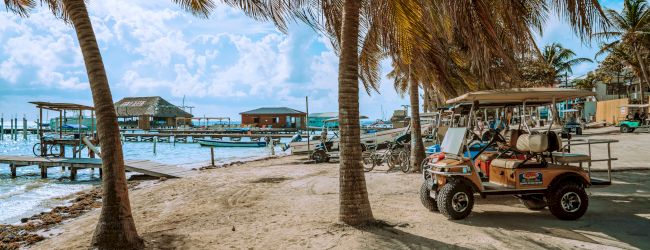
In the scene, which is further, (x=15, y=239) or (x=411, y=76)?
(x=411, y=76)

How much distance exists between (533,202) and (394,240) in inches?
138

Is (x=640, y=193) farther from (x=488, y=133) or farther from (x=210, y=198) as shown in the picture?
(x=210, y=198)

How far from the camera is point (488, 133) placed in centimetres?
842

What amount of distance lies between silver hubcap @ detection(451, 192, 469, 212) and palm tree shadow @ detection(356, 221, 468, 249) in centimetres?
115

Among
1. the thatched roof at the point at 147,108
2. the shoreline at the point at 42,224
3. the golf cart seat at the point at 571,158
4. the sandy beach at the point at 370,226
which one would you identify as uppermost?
the thatched roof at the point at 147,108

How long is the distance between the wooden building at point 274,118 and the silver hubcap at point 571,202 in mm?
55052

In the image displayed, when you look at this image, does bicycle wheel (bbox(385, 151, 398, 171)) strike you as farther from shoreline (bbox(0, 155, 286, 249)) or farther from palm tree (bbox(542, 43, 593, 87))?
palm tree (bbox(542, 43, 593, 87))

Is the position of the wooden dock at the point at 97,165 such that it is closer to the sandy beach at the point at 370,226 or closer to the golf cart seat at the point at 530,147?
the sandy beach at the point at 370,226

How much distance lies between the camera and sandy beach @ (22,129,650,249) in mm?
5973

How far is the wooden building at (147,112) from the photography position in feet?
232

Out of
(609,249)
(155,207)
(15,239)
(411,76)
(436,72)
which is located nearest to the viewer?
(609,249)

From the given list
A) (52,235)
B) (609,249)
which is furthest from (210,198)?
(609,249)

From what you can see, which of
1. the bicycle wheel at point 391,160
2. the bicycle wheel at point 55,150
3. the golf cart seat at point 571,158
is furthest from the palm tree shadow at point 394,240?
the bicycle wheel at point 55,150

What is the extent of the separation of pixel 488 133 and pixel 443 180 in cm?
182
